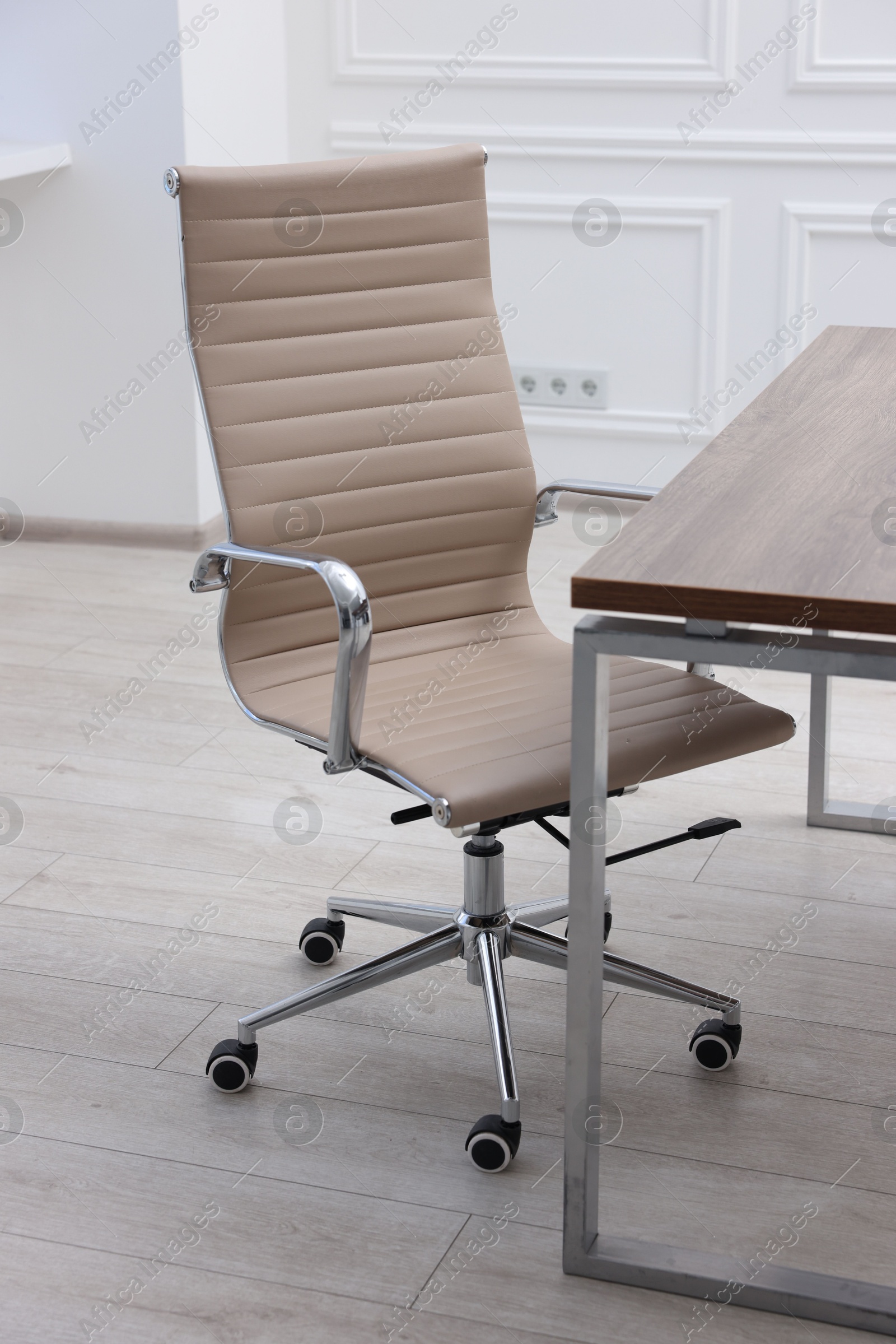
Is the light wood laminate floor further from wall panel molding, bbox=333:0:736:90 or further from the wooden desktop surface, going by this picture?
wall panel molding, bbox=333:0:736:90

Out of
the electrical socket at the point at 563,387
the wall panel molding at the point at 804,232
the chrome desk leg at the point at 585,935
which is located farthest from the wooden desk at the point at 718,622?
the electrical socket at the point at 563,387

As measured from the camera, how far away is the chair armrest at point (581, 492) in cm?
189

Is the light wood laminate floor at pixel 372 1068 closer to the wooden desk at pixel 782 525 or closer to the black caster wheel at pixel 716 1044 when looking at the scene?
the black caster wheel at pixel 716 1044

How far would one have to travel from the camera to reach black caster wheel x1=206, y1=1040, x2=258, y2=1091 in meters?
1.79

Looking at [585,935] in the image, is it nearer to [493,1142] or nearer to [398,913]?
[493,1142]

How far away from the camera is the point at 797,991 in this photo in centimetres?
200

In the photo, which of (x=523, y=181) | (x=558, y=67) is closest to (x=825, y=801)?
(x=523, y=181)

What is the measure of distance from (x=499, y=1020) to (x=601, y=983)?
0.37 metres

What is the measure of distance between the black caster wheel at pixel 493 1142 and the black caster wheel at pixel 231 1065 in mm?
301

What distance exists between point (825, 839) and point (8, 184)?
2.61 meters

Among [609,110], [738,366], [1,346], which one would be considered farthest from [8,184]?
[738,366]

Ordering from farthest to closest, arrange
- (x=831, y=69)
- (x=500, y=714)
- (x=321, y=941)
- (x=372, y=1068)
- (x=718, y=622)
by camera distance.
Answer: (x=831, y=69) < (x=321, y=941) < (x=372, y=1068) < (x=500, y=714) < (x=718, y=622)

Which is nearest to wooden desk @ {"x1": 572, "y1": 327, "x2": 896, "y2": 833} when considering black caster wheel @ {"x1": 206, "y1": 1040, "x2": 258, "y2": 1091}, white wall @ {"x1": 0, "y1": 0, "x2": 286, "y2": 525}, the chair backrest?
the chair backrest

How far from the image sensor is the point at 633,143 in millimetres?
3758
